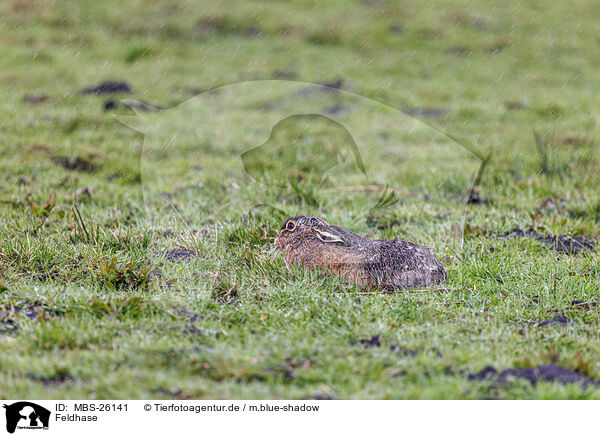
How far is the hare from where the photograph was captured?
18.3 ft

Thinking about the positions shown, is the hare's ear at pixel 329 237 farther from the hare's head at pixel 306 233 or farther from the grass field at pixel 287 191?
the grass field at pixel 287 191

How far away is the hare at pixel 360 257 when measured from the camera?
5.58 m

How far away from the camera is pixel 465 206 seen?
320 inches

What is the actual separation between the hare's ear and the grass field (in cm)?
36

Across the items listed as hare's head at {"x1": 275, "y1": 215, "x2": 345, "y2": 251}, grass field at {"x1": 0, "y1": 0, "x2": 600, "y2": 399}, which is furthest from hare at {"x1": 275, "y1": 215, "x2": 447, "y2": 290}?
grass field at {"x1": 0, "y1": 0, "x2": 600, "y2": 399}

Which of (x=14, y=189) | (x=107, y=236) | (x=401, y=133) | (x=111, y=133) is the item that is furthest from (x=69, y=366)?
(x=401, y=133)
